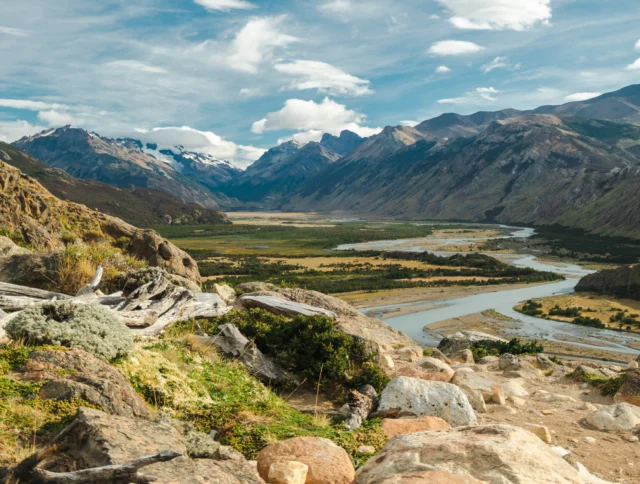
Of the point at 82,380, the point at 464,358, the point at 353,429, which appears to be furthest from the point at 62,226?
the point at 353,429

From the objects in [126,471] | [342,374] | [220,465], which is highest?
[126,471]

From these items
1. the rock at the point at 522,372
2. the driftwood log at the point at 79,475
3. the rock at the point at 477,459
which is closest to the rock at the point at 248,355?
the rock at the point at 477,459

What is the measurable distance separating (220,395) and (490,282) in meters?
65.6

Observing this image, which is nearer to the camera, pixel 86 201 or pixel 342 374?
pixel 342 374

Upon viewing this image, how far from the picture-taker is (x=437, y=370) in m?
13.4

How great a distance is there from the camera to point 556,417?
37.5 feet

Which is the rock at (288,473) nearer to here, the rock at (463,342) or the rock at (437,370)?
the rock at (437,370)

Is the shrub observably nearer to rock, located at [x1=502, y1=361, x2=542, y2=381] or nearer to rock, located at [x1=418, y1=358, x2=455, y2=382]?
rock, located at [x1=418, y1=358, x2=455, y2=382]

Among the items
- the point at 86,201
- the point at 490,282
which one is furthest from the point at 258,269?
the point at 86,201

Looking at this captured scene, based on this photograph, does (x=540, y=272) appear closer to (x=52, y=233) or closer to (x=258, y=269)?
(x=258, y=269)

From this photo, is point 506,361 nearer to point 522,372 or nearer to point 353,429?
point 522,372

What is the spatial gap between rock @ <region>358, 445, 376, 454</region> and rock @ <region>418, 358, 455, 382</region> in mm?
5154

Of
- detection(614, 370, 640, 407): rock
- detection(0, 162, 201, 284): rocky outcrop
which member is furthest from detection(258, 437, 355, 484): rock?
detection(0, 162, 201, 284): rocky outcrop

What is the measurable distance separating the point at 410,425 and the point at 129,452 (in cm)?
A: 503
